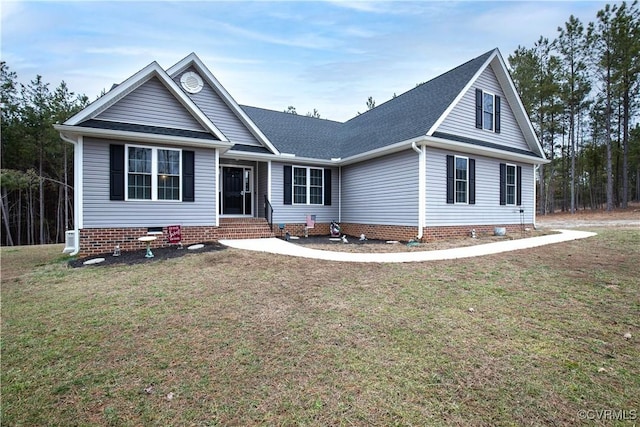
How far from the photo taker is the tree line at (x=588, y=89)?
22.8 meters

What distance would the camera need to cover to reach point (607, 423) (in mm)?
2359

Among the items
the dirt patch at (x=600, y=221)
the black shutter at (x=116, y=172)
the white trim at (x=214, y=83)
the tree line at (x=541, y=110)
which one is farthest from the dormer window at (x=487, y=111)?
the black shutter at (x=116, y=172)

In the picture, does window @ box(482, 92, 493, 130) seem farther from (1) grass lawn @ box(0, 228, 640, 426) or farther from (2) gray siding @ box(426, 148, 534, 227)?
(1) grass lawn @ box(0, 228, 640, 426)

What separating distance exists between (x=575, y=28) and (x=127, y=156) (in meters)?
34.0

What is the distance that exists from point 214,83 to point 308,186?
557cm

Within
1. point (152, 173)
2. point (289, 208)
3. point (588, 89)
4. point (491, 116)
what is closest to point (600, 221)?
point (491, 116)

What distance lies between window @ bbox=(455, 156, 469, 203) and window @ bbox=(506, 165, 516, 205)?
2.92 metres

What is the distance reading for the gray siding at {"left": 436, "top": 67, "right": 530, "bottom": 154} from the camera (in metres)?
11.7

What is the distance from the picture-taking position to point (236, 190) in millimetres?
13438

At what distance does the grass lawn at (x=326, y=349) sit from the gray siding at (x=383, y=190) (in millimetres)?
5367

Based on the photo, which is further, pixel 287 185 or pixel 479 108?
pixel 287 185

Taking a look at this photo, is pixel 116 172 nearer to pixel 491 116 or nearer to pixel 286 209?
pixel 286 209

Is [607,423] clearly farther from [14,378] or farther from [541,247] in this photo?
[541,247]

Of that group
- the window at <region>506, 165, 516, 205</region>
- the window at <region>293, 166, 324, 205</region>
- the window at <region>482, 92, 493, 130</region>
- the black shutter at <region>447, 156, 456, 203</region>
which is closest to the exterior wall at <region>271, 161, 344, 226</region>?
the window at <region>293, 166, 324, 205</region>
